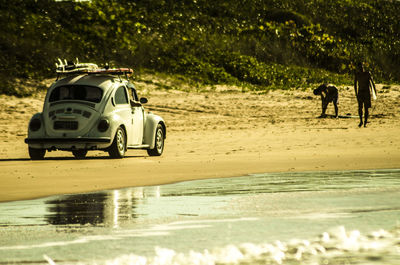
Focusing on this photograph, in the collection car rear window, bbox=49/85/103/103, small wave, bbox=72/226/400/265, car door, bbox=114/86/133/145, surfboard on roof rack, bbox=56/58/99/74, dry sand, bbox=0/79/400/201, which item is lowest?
small wave, bbox=72/226/400/265

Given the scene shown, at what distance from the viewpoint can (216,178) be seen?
13852 millimetres

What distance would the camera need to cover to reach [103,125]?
57.4 feet

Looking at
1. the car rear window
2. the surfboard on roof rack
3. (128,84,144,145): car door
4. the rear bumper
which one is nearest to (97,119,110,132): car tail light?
the rear bumper

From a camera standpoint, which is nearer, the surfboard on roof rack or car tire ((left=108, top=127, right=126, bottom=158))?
car tire ((left=108, top=127, right=126, bottom=158))

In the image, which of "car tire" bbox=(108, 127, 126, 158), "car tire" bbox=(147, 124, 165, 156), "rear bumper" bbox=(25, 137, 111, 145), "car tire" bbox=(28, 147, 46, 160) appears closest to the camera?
"rear bumper" bbox=(25, 137, 111, 145)

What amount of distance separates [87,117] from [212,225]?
933 centimetres

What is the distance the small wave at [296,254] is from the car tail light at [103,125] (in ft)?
33.2

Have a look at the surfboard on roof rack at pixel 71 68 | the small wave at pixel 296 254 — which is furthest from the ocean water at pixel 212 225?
the surfboard on roof rack at pixel 71 68

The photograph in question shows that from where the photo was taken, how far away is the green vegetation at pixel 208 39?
50781 millimetres

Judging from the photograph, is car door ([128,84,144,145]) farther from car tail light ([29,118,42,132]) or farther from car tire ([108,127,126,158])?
car tail light ([29,118,42,132])

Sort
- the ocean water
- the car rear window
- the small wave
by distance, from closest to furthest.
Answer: the small wave, the ocean water, the car rear window

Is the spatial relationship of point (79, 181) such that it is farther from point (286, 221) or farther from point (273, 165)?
point (286, 221)

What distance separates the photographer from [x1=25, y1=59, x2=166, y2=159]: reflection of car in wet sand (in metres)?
17.5

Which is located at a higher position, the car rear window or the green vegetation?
the green vegetation
